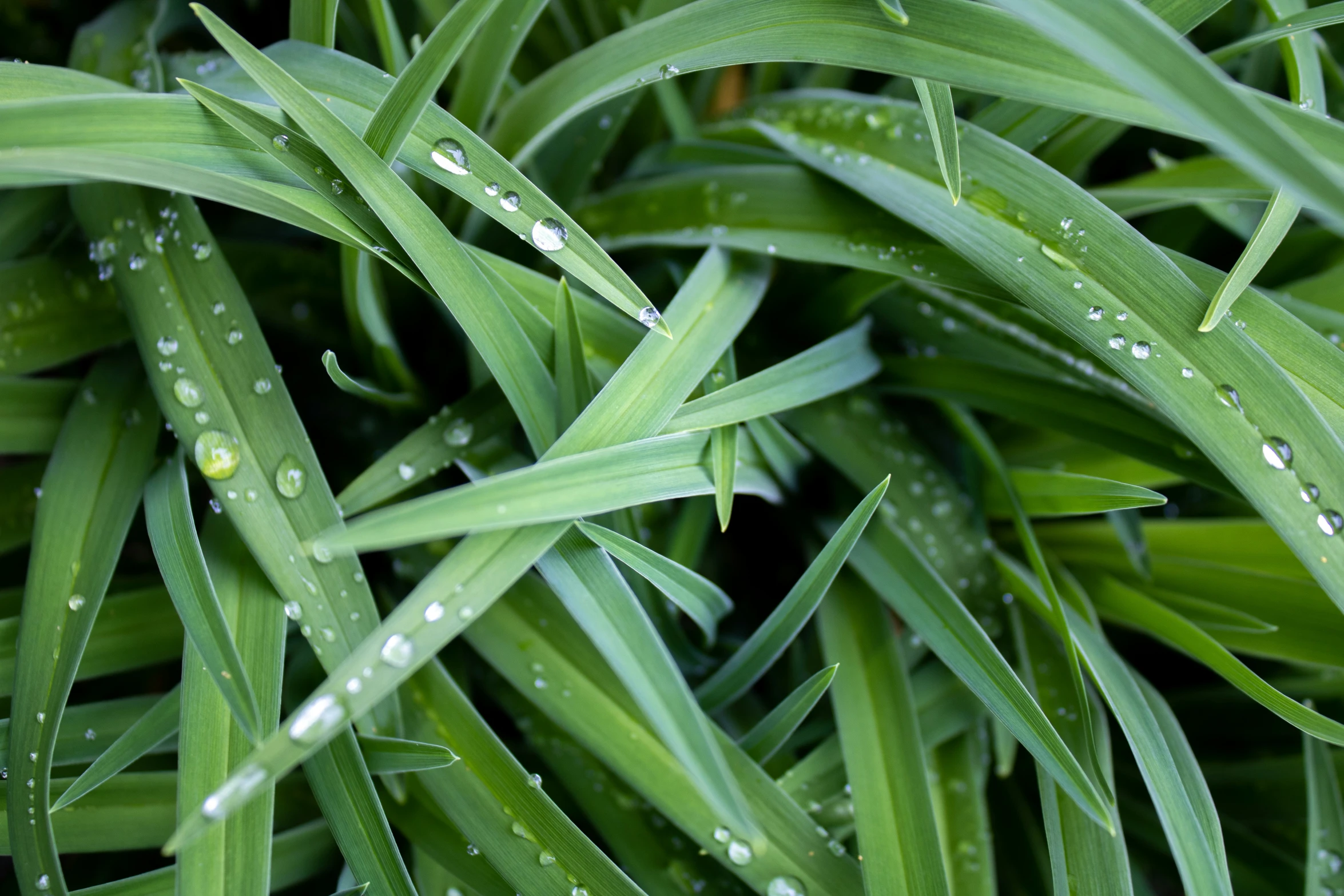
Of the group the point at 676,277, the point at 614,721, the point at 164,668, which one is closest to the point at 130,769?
the point at 164,668

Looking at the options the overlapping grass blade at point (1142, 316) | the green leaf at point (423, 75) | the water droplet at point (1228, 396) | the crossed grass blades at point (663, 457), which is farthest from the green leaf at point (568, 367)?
the water droplet at point (1228, 396)

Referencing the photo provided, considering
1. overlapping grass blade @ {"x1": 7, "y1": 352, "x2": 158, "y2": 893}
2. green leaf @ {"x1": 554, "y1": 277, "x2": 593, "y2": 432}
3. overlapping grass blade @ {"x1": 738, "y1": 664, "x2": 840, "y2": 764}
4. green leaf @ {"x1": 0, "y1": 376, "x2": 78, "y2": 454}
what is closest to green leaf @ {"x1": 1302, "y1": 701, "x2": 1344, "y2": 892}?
overlapping grass blade @ {"x1": 738, "y1": 664, "x2": 840, "y2": 764}

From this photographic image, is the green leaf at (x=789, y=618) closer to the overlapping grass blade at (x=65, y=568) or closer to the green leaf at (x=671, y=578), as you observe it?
the green leaf at (x=671, y=578)

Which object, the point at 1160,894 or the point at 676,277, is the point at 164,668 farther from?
the point at 1160,894

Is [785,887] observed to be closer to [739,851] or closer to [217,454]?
[739,851]

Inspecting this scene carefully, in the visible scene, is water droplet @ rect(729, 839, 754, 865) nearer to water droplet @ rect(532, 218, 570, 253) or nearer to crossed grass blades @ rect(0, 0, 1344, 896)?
crossed grass blades @ rect(0, 0, 1344, 896)

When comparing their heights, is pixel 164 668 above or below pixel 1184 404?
above
